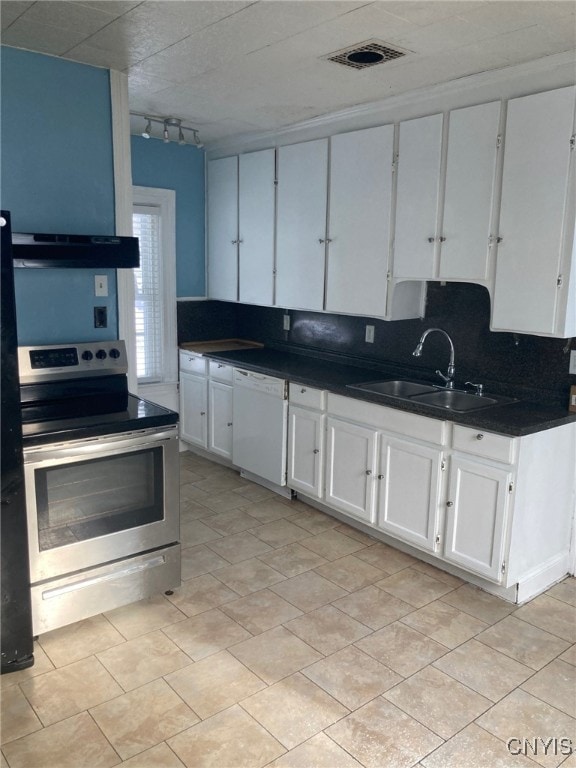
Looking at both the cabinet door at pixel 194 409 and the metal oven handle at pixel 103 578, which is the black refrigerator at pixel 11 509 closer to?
the metal oven handle at pixel 103 578

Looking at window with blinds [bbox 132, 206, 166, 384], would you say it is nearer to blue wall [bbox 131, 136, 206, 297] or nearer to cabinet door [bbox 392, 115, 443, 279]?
blue wall [bbox 131, 136, 206, 297]

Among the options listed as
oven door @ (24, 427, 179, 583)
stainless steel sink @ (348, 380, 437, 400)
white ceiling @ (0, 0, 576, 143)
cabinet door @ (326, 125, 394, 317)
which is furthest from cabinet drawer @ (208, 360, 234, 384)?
white ceiling @ (0, 0, 576, 143)

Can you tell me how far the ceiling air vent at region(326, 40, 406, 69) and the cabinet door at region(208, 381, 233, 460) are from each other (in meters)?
2.32

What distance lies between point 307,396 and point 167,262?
175 centimetres

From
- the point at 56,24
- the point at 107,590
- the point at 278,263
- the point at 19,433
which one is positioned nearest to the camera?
the point at 19,433

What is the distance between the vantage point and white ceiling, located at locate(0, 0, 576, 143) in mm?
2219

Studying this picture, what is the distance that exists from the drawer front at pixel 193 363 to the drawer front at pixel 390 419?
1.37 m

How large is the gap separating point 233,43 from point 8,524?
2133mm

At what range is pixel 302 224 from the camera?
13.4 ft

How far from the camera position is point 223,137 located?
454 cm

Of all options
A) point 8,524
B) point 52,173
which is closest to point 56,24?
point 52,173

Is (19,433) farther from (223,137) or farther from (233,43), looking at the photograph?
(223,137)

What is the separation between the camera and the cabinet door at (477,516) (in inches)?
110

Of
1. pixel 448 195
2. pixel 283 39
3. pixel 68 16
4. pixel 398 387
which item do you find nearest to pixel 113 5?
pixel 68 16
